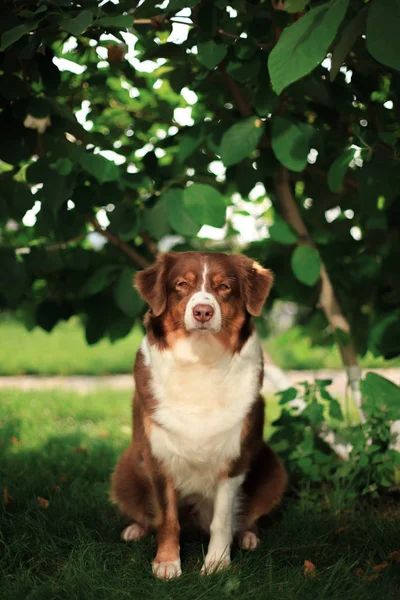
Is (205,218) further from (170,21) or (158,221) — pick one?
(170,21)

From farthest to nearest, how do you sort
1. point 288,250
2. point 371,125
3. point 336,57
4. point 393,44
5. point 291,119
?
point 288,250 → point 371,125 → point 291,119 → point 336,57 → point 393,44

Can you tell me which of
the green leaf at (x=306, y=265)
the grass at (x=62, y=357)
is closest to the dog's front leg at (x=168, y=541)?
the green leaf at (x=306, y=265)

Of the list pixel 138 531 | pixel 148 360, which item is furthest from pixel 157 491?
pixel 148 360

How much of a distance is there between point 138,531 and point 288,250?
1.75 m

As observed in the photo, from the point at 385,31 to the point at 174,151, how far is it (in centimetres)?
247

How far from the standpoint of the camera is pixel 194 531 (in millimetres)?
3162

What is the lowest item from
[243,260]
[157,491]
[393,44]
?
[157,491]

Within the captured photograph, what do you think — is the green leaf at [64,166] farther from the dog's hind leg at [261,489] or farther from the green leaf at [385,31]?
the green leaf at [385,31]

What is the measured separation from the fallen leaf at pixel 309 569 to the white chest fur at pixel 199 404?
1.63 ft

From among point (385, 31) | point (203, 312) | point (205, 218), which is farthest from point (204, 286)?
point (385, 31)

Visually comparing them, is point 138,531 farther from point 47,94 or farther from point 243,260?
point 47,94

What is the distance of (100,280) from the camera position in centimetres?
358

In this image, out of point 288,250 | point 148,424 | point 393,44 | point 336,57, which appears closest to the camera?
point 393,44

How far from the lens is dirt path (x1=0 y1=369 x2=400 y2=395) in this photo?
22.7ft
